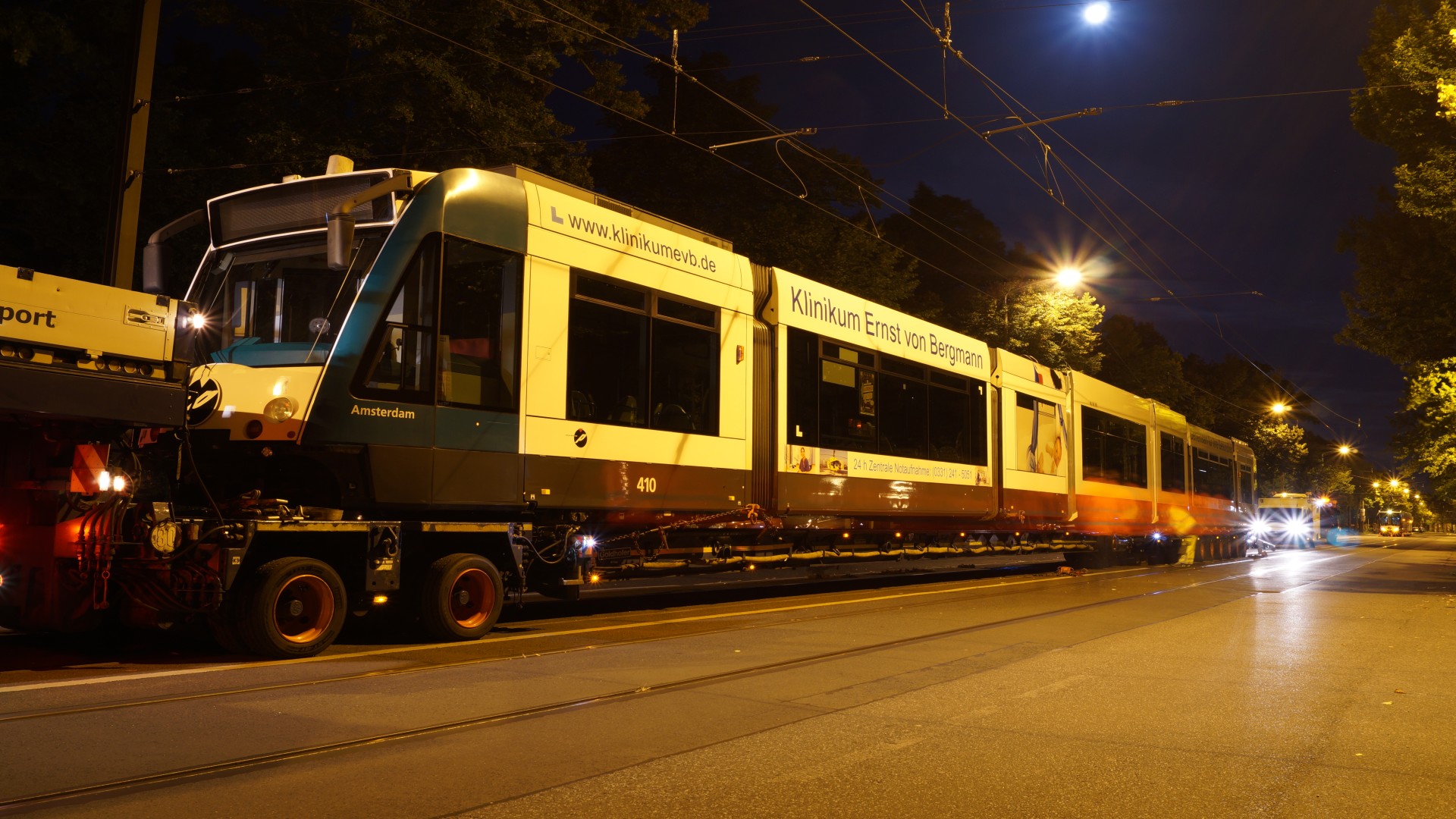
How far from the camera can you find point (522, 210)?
33.1 ft

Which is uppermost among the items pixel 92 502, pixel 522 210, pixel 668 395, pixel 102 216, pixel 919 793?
pixel 102 216

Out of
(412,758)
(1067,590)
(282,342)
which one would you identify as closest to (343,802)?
(412,758)

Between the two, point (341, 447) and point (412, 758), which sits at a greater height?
point (341, 447)

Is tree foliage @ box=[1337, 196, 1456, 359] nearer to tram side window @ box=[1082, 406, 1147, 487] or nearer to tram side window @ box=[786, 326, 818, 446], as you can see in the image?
tram side window @ box=[1082, 406, 1147, 487]

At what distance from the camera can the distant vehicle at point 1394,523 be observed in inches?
4195

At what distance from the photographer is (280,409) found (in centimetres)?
862

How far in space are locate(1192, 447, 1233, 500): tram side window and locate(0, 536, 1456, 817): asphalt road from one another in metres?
22.1

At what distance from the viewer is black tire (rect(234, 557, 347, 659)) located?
827cm

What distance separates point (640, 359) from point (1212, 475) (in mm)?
27331

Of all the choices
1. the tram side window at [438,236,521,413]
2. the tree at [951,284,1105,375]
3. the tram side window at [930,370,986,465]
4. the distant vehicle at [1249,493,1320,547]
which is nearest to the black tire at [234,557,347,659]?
the tram side window at [438,236,521,413]

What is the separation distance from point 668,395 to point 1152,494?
1952 centimetres

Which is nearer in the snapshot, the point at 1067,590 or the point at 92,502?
the point at 92,502

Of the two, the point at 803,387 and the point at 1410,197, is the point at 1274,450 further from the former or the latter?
the point at 803,387

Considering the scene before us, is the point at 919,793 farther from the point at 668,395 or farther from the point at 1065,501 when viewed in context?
the point at 1065,501
